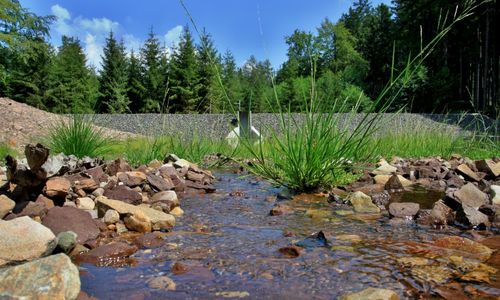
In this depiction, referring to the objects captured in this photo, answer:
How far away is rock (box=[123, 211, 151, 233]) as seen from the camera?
1.99 metres

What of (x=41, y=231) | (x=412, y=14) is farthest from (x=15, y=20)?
(x=412, y=14)

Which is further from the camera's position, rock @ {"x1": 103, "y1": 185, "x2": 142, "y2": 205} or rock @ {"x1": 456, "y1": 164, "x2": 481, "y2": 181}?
rock @ {"x1": 456, "y1": 164, "x2": 481, "y2": 181}

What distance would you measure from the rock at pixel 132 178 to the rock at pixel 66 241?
4.44 ft

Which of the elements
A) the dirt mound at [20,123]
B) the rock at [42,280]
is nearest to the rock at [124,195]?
the rock at [42,280]

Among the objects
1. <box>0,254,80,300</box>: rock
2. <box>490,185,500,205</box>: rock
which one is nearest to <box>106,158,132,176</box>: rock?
<box>0,254,80,300</box>: rock

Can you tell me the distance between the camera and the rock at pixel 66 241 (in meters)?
1.58

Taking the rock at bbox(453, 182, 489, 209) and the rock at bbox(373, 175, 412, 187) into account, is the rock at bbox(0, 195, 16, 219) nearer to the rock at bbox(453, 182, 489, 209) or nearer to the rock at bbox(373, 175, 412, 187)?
the rock at bbox(453, 182, 489, 209)

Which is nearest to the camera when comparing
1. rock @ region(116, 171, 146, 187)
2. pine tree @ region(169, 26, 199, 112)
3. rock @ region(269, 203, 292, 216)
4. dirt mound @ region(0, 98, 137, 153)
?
rock @ region(269, 203, 292, 216)

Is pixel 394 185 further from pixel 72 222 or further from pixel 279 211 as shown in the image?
pixel 72 222

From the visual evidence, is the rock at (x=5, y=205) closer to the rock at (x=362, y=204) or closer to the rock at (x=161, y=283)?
the rock at (x=161, y=283)

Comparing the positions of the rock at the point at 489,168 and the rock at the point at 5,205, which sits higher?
the rock at the point at 5,205

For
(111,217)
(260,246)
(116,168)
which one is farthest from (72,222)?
(116,168)

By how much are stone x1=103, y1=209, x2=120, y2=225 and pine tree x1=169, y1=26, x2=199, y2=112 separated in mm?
20057

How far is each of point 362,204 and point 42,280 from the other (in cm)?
195
